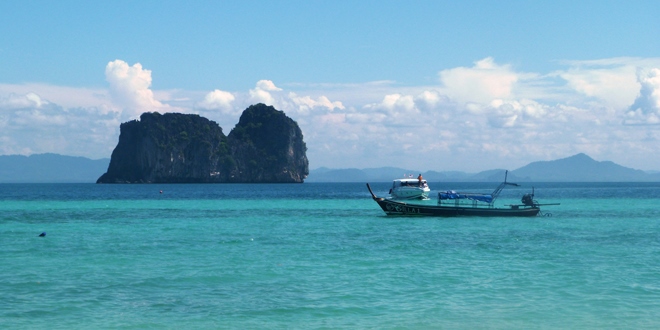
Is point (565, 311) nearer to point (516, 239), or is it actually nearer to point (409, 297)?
point (409, 297)

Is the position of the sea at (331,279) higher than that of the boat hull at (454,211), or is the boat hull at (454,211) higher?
the boat hull at (454,211)

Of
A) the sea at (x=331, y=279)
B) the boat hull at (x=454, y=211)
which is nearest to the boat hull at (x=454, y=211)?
the boat hull at (x=454, y=211)

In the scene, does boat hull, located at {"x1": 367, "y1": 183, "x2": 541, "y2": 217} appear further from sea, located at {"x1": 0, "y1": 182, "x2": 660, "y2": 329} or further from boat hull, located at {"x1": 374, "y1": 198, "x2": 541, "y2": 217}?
sea, located at {"x1": 0, "y1": 182, "x2": 660, "y2": 329}

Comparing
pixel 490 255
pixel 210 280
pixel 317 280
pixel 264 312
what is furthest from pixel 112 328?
pixel 490 255

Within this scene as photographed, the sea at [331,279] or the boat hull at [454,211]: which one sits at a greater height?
the boat hull at [454,211]

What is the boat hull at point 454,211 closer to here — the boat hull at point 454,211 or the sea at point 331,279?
the boat hull at point 454,211

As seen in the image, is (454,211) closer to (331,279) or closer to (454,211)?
(454,211)

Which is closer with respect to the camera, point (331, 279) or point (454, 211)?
point (331, 279)

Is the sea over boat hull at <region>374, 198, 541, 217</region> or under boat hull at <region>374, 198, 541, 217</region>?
under

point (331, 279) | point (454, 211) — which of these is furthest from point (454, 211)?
point (331, 279)

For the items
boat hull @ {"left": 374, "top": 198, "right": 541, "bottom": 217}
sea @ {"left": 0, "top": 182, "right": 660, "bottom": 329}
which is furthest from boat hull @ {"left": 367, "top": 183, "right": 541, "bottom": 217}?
sea @ {"left": 0, "top": 182, "right": 660, "bottom": 329}

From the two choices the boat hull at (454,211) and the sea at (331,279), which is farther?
the boat hull at (454,211)

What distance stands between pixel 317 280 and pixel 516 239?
18355mm

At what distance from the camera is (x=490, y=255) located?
3091cm
